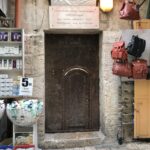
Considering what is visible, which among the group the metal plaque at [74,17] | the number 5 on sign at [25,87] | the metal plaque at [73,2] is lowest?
the number 5 on sign at [25,87]

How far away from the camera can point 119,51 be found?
7.78m

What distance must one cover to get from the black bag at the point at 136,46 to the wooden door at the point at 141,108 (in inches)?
27.1

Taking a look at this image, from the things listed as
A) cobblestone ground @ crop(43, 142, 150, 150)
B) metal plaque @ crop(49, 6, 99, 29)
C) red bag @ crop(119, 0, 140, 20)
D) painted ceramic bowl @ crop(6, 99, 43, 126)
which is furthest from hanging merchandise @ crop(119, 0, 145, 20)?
cobblestone ground @ crop(43, 142, 150, 150)

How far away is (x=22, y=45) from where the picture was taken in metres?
7.84

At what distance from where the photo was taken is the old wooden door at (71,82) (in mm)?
8859

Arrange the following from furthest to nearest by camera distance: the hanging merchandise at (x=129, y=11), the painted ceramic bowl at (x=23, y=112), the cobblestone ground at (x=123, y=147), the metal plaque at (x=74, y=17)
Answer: the metal plaque at (x=74, y=17), the cobblestone ground at (x=123, y=147), the hanging merchandise at (x=129, y=11), the painted ceramic bowl at (x=23, y=112)

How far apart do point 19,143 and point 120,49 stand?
2806mm

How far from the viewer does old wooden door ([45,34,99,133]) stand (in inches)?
349

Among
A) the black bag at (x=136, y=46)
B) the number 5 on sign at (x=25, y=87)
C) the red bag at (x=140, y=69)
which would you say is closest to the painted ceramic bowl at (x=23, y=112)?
the number 5 on sign at (x=25, y=87)

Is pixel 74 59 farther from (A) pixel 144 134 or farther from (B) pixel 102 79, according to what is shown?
(A) pixel 144 134

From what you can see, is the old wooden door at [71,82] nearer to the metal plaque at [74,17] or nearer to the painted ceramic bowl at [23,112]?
the metal plaque at [74,17]

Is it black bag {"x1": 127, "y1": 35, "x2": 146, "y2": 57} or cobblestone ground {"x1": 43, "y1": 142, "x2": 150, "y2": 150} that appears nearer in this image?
black bag {"x1": 127, "y1": 35, "x2": 146, "y2": 57}

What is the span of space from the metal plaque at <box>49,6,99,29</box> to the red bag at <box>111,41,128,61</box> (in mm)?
790

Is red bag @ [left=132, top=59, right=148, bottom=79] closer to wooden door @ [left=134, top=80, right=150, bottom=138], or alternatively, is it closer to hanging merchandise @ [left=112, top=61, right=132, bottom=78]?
hanging merchandise @ [left=112, top=61, right=132, bottom=78]
